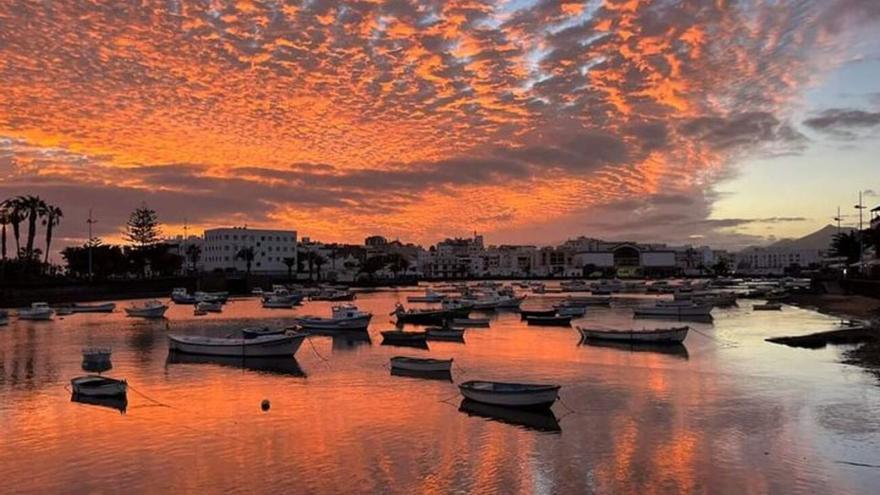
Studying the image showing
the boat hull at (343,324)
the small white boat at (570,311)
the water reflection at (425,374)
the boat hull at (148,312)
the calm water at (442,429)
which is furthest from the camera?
the boat hull at (148,312)

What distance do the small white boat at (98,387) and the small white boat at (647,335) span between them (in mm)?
30171

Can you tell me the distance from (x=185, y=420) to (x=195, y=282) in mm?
113730

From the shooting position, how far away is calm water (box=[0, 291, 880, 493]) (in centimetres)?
1730

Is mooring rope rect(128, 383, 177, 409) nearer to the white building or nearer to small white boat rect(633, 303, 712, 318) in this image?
small white boat rect(633, 303, 712, 318)

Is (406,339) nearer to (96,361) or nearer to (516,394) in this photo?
(96,361)

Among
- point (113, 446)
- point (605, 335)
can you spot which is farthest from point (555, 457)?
point (605, 335)

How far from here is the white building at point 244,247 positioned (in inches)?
7382

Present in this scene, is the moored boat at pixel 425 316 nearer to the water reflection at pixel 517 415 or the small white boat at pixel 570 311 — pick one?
the small white boat at pixel 570 311

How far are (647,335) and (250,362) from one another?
80.0 feet

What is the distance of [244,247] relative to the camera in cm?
18662

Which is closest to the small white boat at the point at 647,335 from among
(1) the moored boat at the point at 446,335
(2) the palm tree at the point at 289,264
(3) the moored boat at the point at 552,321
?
(1) the moored boat at the point at 446,335

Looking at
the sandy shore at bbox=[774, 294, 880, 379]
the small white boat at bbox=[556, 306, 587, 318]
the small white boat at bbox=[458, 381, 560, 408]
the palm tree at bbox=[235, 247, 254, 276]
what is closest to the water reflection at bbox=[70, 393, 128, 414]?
the small white boat at bbox=[458, 381, 560, 408]

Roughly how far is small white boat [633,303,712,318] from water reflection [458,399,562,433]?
5034 cm

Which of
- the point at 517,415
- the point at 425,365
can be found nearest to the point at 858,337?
the point at 425,365
